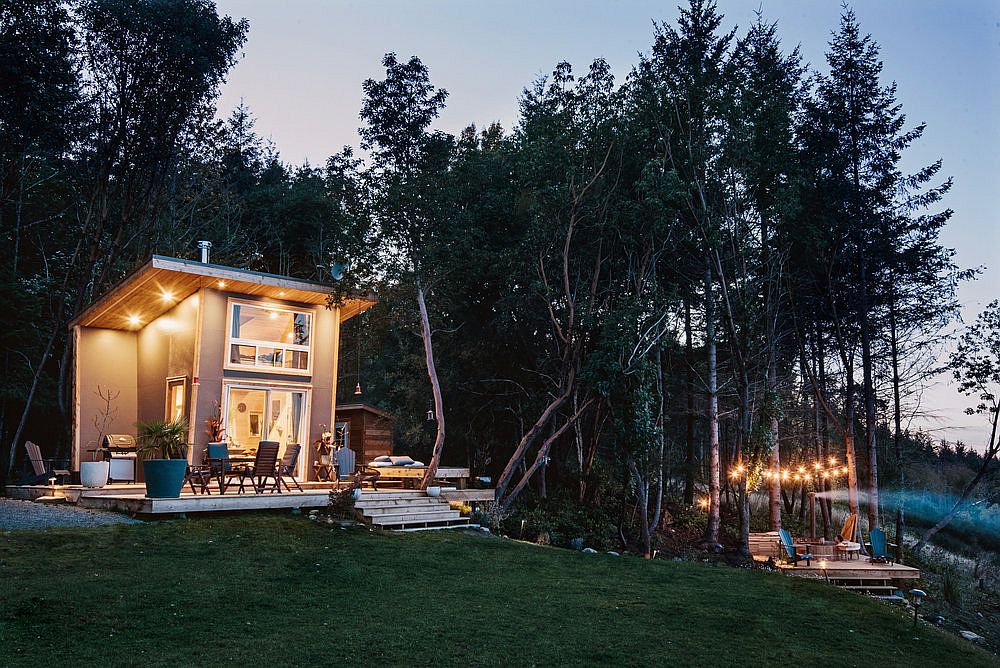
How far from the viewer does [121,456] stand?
1412 cm

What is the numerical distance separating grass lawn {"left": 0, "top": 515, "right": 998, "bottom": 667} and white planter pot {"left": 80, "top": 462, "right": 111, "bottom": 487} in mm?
3852

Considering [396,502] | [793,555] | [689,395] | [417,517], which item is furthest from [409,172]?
[793,555]

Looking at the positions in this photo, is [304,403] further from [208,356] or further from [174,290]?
[174,290]

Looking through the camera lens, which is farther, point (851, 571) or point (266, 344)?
point (266, 344)

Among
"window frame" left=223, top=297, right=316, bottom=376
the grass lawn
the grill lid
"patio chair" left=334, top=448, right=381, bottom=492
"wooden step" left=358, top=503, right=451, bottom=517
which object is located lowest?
the grass lawn

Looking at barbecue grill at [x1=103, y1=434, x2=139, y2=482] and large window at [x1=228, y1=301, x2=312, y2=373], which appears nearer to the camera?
barbecue grill at [x1=103, y1=434, x2=139, y2=482]

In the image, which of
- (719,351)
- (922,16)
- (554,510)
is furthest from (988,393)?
(554,510)

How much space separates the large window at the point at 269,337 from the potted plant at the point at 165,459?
1.67 m

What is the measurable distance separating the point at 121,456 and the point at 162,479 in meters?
4.22

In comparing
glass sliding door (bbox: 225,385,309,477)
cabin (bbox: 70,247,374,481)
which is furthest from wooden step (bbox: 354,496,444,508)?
glass sliding door (bbox: 225,385,309,477)

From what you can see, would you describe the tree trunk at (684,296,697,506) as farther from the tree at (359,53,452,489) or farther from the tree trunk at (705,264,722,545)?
the tree at (359,53,452,489)

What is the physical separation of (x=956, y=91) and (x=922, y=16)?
2.25 meters

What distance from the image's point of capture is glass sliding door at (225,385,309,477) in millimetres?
14305

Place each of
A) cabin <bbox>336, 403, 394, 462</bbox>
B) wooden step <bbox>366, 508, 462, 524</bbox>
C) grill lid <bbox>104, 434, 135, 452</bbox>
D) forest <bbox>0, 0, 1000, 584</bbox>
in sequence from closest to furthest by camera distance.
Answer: wooden step <bbox>366, 508, 462, 524</bbox> < grill lid <bbox>104, 434, 135, 452</bbox> < forest <bbox>0, 0, 1000, 584</bbox> < cabin <bbox>336, 403, 394, 462</bbox>
